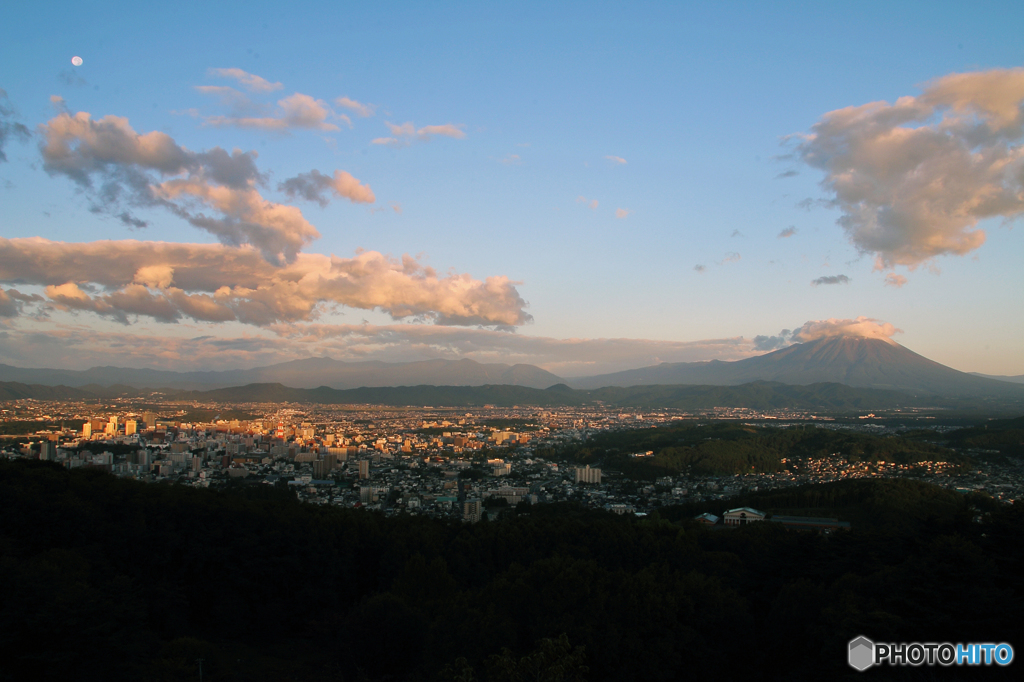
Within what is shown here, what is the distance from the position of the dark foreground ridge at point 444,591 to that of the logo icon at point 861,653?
14cm

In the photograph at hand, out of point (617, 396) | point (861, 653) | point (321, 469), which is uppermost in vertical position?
point (861, 653)

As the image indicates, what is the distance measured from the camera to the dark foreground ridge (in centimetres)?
791

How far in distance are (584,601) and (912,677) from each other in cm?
424

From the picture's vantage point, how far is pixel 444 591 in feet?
38.8

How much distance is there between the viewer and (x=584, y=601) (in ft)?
30.7

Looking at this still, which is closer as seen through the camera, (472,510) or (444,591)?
(444,591)

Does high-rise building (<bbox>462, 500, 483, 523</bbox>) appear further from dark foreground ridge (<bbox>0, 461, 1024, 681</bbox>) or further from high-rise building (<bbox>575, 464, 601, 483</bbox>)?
high-rise building (<bbox>575, 464, 601, 483</bbox>)

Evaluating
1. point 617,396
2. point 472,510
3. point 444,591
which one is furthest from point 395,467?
point 617,396

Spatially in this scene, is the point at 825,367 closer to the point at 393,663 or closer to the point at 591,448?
the point at 591,448

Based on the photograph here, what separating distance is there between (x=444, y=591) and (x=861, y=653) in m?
7.24

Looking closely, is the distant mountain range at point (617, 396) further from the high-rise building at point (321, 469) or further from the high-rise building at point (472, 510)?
the high-rise building at point (472, 510)

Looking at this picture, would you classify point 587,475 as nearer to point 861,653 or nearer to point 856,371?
point 861,653

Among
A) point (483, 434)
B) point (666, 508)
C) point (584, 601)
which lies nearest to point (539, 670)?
point (584, 601)

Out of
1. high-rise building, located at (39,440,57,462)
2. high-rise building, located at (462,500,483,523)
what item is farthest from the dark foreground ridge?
high-rise building, located at (39,440,57,462)
